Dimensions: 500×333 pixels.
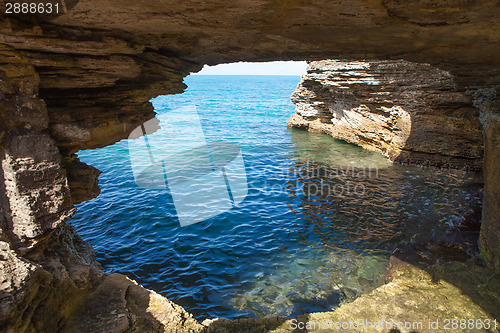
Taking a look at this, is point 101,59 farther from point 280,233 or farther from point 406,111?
point 406,111

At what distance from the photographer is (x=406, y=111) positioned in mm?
14953

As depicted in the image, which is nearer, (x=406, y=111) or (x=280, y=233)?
(x=280, y=233)

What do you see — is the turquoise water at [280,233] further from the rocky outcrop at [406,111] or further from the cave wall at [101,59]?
the cave wall at [101,59]

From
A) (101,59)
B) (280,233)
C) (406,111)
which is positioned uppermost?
(101,59)

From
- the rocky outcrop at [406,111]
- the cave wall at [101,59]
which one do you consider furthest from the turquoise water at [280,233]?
the cave wall at [101,59]

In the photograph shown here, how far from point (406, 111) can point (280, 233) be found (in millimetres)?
9124

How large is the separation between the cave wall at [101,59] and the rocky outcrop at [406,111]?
695 cm

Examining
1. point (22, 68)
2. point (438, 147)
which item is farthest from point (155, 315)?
point (438, 147)

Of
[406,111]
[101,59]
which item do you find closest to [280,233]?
[101,59]

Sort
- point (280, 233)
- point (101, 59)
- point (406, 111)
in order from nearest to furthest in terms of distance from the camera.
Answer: point (101, 59)
point (280, 233)
point (406, 111)

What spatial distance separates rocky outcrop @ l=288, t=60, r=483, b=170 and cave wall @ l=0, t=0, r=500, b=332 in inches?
273

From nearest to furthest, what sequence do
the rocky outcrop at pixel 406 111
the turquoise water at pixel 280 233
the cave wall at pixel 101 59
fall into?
1. the cave wall at pixel 101 59
2. the turquoise water at pixel 280 233
3. the rocky outcrop at pixel 406 111

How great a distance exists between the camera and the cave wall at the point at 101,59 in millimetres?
4137

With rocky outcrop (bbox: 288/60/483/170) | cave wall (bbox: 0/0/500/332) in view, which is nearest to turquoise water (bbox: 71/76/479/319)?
rocky outcrop (bbox: 288/60/483/170)
